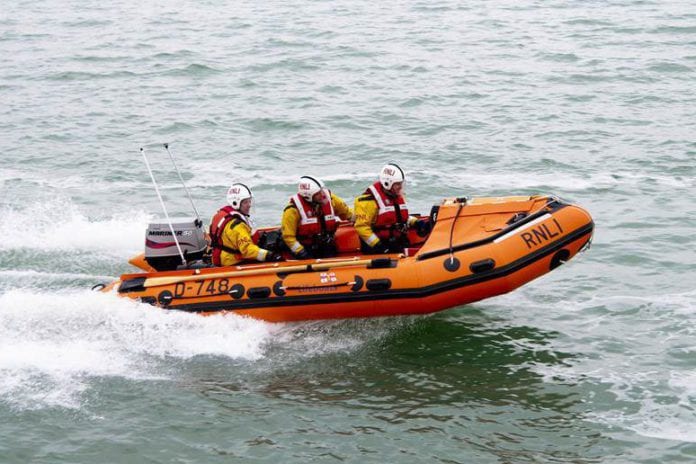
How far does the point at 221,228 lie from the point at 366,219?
1583 mm

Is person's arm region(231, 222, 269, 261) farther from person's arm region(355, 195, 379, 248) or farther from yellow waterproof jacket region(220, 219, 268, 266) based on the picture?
person's arm region(355, 195, 379, 248)

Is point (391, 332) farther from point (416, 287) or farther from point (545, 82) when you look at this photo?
point (545, 82)

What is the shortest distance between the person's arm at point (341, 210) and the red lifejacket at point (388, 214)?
456mm

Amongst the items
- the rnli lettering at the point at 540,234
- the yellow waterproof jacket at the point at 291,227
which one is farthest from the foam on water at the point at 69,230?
the rnli lettering at the point at 540,234

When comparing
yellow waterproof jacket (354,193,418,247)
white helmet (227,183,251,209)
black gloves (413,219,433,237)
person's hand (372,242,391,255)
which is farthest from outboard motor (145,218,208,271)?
black gloves (413,219,433,237)

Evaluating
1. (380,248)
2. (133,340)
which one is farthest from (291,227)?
(133,340)

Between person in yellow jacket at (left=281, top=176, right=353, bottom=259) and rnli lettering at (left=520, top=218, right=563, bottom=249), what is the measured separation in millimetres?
2168

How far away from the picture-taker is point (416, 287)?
1068 centimetres

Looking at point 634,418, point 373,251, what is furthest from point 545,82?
point 634,418

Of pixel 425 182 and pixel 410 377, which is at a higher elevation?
pixel 425 182

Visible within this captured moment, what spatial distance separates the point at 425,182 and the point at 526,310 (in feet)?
17.0

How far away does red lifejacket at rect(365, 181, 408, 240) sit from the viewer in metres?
11.3

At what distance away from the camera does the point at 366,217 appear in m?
11.3

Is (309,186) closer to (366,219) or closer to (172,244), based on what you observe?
(366,219)
